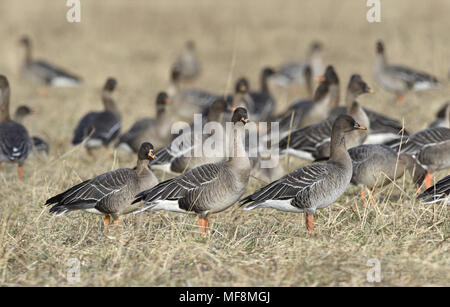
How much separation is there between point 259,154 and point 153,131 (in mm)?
2305

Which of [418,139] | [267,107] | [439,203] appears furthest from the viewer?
[267,107]

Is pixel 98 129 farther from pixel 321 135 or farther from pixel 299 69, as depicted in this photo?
pixel 299 69

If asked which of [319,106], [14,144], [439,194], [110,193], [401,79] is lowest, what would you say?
[439,194]

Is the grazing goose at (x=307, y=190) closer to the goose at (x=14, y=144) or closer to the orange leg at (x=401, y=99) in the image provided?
the goose at (x=14, y=144)

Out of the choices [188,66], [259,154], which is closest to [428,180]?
[259,154]

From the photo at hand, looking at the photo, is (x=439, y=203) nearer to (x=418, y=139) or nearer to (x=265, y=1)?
(x=418, y=139)

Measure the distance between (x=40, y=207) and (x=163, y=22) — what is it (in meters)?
19.2

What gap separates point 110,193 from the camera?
754 cm

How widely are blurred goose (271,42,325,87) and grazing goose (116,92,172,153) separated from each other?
24.5 ft

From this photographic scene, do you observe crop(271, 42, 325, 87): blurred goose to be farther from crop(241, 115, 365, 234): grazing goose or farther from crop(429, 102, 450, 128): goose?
crop(241, 115, 365, 234): grazing goose
